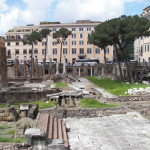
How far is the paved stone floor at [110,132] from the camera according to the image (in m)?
13.0

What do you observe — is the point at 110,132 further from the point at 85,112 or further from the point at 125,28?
the point at 125,28

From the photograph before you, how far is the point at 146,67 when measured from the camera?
44.6 meters

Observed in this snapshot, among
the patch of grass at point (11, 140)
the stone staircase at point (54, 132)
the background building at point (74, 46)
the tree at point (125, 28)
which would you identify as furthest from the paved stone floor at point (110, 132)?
the background building at point (74, 46)

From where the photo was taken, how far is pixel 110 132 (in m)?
15.3

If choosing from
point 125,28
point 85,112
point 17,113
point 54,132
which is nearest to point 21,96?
point 17,113

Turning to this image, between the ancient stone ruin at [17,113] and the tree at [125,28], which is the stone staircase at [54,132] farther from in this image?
the tree at [125,28]

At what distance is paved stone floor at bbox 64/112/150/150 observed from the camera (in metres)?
13.0

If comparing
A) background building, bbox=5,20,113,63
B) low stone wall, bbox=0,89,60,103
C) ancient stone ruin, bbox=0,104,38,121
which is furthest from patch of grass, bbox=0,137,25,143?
background building, bbox=5,20,113,63

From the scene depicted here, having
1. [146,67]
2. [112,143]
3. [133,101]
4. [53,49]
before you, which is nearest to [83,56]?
[53,49]

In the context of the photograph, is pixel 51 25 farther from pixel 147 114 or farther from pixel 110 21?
pixel 147 114

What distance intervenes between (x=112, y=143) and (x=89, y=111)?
6611 millimetres

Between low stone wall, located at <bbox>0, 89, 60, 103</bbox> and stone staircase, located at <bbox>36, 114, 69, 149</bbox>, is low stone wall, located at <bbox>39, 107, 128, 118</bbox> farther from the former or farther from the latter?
low stone wall, located at <bbox>0, 89, 60, 103</bbox>

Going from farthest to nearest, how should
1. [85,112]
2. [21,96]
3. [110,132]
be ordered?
[21,96]
[85,112]
[110,132]

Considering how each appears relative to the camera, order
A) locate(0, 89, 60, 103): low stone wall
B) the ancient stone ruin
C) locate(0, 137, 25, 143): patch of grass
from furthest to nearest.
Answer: locate(0, 89, 60, 103): low stone wall
the ancient stone ruin
locate(0, 137, 25, 143): patch of grass
